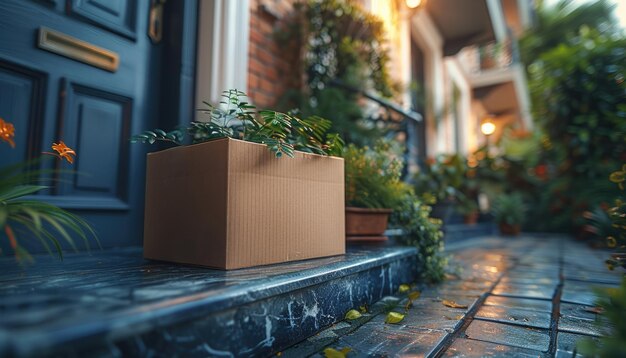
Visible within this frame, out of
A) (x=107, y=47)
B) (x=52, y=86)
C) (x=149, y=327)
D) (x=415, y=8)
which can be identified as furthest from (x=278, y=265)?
(x=415, y=8)

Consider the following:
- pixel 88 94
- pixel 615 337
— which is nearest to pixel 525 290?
pixel 615 337

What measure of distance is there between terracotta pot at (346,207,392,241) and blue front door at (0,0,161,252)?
0.89 metres

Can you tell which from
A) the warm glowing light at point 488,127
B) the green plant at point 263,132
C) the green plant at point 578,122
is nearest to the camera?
the green plant at point 263,132

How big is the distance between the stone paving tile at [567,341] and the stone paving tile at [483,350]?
76 millimetres

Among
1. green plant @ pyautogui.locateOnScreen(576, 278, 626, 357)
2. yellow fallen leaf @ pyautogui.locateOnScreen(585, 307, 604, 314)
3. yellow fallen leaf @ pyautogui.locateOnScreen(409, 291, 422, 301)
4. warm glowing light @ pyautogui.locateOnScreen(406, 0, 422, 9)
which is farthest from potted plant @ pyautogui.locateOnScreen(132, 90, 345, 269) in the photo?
warm glowing light @ pyautogui.locateOnScreen(406, 0, 422, 9)

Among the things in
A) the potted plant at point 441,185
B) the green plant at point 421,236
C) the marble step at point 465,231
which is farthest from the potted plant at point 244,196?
the marble step at point 465,231

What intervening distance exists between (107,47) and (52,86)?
287mm

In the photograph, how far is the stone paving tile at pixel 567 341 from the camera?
0.85 meters

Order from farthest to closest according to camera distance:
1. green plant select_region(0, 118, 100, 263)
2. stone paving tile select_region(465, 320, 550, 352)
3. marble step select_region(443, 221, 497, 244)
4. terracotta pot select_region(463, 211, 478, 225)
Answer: terracotta pot select_region(463, 211, 478, 225) < marble step select_region(443, 221, 497, 244) < stone paving tile select_region(465, 320, 550, 352) < green plant select_region(0, 118, 100, 263)

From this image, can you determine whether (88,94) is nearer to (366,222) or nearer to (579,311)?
(366,222)

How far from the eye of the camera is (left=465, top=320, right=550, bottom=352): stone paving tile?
2.91 feet

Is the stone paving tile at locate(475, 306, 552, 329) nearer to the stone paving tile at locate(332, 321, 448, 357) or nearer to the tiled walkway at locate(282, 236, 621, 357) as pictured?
the tiled walkway at locate(282, 236, 621, 357)

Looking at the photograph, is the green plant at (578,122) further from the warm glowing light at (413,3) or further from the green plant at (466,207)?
the warm glowing light at (413,3)

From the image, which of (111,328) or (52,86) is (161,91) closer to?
(52,86)
